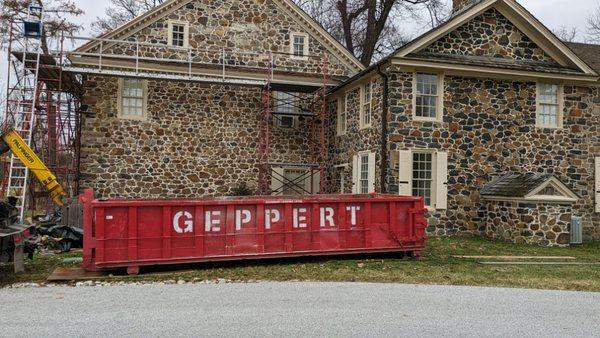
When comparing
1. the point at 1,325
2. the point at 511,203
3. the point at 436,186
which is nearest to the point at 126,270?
the point at 1,325

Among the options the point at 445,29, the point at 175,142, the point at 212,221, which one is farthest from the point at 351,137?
the point at 212,221

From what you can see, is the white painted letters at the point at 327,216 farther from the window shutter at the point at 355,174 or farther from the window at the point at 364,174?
the window shutter at the point at 355,174

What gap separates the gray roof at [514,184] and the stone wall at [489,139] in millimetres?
273

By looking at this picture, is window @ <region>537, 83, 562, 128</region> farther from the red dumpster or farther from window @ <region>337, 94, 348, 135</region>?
the red dumpster

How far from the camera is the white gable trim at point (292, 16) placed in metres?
19.4

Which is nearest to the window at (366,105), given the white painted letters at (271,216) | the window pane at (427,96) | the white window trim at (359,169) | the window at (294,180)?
the white window trim at (359,169)

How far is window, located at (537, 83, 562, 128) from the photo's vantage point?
57.8ft

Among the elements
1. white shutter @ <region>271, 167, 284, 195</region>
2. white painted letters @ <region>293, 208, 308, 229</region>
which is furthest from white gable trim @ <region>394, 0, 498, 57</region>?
white painted letters @ <region>293, 208, 308, 229</region>

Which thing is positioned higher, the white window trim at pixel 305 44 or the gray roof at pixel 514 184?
the white window trim at pixel 305 44

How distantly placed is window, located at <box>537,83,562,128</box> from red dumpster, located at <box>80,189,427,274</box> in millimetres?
8231

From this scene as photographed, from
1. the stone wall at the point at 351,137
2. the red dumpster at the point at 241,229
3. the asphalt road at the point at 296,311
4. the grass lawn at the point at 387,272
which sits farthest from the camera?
the stone wall at the point at 351,137

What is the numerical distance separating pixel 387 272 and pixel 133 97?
1274 centimetres

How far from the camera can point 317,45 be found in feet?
71.1

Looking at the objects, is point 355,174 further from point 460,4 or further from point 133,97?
point 133,97
